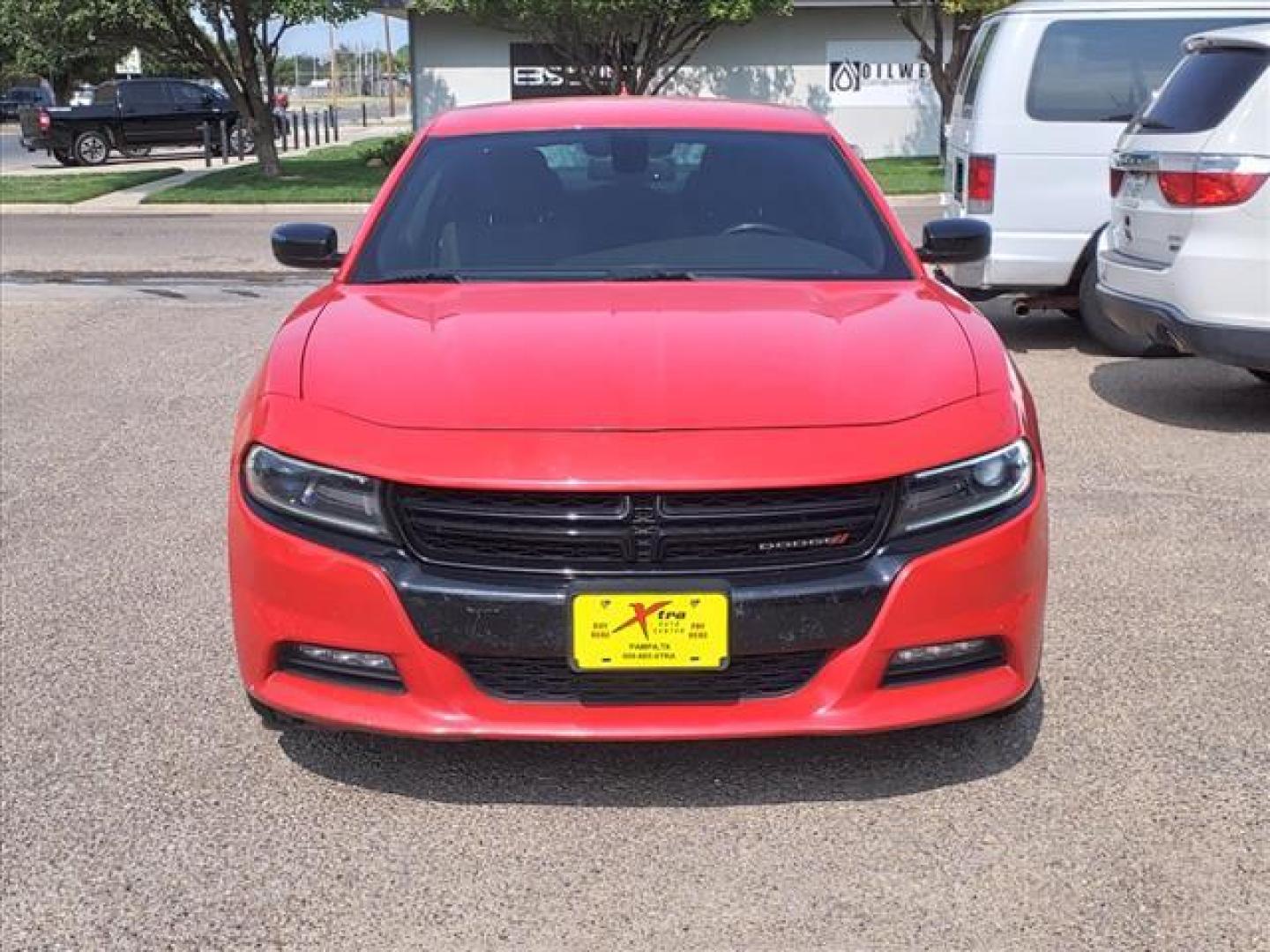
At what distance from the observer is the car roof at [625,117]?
4891 millimetres

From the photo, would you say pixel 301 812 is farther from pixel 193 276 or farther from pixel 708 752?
pixel 193 276

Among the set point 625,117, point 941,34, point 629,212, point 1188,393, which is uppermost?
point 941,34

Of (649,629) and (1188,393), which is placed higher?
(649,629)

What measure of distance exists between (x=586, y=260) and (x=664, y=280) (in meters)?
0.28

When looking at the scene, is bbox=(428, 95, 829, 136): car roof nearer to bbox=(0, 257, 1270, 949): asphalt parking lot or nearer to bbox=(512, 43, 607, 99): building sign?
bbox=(0, 257, 1270, 949): asphalt parking lot

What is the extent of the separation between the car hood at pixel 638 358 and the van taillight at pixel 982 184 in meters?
5.27

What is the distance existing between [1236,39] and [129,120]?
1112 inches

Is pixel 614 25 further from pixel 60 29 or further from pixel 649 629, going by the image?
pixel 649 629

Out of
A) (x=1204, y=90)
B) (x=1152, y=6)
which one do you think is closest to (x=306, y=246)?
(x=1204, y=90)

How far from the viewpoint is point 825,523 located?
317 centimetres

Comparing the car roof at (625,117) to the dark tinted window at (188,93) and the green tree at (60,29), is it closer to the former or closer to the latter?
the green tree at (60,29)

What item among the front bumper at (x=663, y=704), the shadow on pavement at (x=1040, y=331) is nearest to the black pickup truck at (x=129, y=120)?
the shadow on pavement at (x=1040, y=331)

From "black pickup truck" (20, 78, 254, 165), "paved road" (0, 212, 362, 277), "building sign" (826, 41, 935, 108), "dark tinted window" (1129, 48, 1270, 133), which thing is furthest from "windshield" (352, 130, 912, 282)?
"black pickup truck" (20, 78, 254, 165)

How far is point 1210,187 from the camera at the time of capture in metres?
6.81
